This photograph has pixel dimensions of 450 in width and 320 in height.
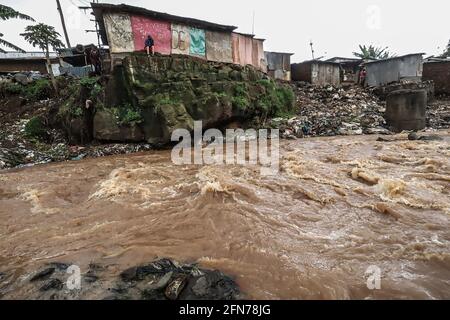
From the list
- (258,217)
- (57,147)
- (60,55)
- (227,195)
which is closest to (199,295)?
(258,217)

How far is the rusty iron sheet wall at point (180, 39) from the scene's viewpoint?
44.9 feet

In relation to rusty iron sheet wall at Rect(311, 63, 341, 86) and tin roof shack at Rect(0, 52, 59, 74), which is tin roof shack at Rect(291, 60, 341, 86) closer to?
rusty iron sheet wall at Rect(311, 63, 341, 86)

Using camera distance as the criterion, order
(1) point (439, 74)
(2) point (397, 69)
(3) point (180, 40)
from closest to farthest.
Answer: (3) point (180, 40)
(1) point (439, 74)
(2) point (397, 69)

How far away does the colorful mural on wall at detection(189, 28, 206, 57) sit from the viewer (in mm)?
14366

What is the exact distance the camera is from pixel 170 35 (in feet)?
44.4

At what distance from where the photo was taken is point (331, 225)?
155 inches

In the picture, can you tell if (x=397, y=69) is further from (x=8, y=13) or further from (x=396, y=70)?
(x=8, y=13)

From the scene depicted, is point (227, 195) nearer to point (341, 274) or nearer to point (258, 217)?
point (258, 217)

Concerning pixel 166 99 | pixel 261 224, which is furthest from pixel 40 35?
pixel 261 224

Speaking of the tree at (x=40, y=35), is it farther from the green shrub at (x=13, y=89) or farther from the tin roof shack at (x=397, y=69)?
the tin roof shack at (x=397, y=69)

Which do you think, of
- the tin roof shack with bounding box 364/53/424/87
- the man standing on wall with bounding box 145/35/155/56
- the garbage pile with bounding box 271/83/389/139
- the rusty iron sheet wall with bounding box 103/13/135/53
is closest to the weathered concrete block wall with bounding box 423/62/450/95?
the tin roof shack with bounding box 364/53/424/87

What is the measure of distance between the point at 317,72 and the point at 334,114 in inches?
300

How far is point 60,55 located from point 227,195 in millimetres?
18419

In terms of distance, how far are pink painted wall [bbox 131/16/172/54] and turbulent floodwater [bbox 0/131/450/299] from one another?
293 inches
